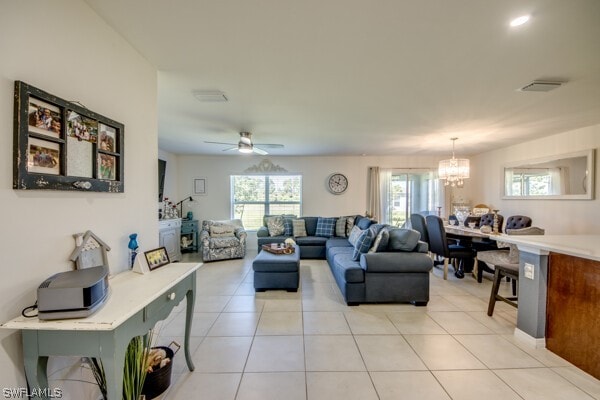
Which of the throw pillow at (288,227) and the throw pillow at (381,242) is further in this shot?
the throw pillow at (288,227)

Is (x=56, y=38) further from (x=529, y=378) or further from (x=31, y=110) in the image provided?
(x=529, y=378)

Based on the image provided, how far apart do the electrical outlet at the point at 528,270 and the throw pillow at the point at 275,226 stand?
4.34 metres

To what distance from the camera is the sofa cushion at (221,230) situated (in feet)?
17.9

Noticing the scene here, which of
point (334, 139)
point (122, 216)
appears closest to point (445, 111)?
point (334, 139)

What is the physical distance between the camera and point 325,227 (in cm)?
598

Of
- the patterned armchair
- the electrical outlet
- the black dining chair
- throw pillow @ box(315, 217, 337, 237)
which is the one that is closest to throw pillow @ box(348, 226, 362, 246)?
throw pillow @ box(315, 217, 337, 237)

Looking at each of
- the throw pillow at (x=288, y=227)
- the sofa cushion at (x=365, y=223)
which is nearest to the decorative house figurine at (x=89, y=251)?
the sofa cushion at (x=365, y=223)

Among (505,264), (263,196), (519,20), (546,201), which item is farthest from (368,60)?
(263,196)

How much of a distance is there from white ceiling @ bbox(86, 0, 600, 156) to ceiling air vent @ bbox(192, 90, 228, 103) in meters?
0.07

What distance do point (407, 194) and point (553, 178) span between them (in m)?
2.74

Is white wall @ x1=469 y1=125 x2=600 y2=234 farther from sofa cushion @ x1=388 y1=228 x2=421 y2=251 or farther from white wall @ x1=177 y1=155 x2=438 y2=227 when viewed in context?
sofa cushion @ x1=388 y1=228 x2=421 y2=251

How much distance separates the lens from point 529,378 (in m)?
1.87

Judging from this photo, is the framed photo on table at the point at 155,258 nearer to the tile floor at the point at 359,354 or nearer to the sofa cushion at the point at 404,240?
the tile floor at the point at 359,354

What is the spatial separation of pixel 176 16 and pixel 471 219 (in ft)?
18.5
